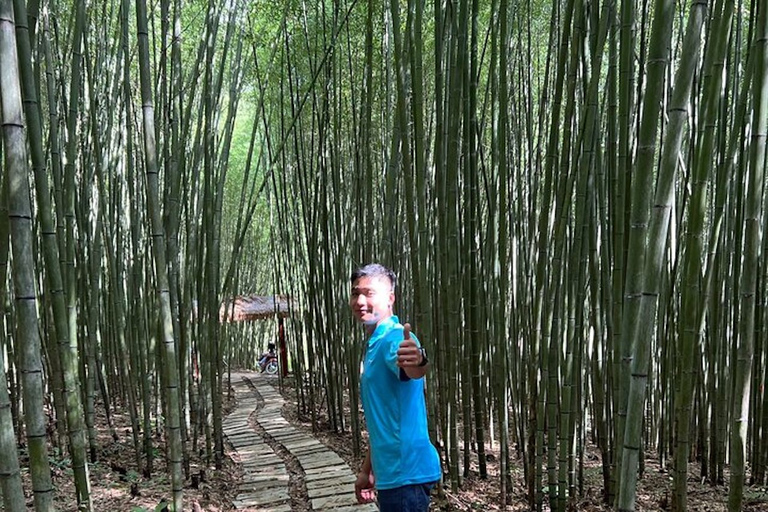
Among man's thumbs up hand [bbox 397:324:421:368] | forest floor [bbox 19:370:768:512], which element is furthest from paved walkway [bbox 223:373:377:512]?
man's thumbs up hand [bbox 397:324:421:368]

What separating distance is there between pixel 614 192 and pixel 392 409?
1.15m

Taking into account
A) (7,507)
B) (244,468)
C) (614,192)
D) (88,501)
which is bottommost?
(244,468)

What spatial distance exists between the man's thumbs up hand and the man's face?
0.20m

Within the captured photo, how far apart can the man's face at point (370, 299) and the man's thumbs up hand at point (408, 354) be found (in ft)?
0.67

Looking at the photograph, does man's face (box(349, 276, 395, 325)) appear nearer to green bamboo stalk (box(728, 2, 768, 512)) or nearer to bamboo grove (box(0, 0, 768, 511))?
bamboo grove (box(0, 0, 768, 511))

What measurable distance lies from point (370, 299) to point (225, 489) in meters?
1.96

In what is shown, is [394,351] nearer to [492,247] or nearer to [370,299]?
[370,299]

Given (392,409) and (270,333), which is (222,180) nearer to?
(392,409)

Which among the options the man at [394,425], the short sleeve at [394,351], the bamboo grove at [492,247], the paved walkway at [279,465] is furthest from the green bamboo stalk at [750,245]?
the paved walkway at [279,465]

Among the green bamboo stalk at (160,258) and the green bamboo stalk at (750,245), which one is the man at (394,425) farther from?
the green bamboo stalk at (750,245)

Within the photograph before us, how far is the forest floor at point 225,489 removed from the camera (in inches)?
107

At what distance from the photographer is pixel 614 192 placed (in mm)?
2279

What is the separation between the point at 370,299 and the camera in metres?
1.69

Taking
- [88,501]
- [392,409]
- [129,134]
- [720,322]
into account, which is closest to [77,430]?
[88,501]
